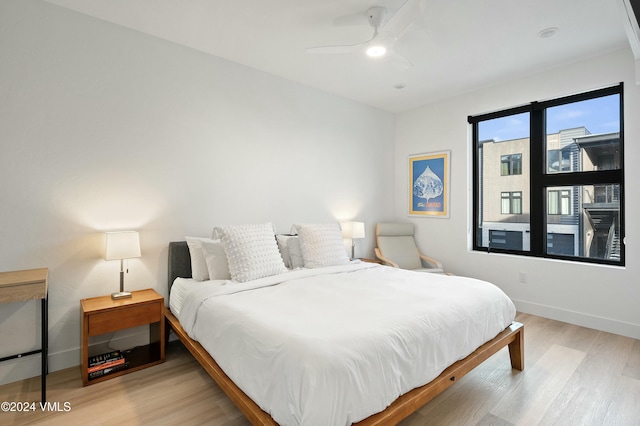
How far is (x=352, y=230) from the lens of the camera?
166 inches

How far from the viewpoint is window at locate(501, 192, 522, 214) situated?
158 inches

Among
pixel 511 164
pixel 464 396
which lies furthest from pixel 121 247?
pixel 511 164

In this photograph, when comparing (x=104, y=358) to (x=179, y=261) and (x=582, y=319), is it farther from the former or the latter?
(x=582, y=319)

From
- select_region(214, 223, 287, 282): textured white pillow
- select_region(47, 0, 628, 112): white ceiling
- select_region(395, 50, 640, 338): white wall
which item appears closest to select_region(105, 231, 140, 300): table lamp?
select_region(214, 223, 287, 282): textured white pillow

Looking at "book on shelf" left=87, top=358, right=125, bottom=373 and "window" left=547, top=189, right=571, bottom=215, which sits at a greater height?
"window" left=547, top=189, right=571, bottom=215

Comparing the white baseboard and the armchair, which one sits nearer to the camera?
the white baseboard

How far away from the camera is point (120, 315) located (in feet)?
7.86

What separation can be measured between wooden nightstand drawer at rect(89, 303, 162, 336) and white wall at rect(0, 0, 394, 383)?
42 cm

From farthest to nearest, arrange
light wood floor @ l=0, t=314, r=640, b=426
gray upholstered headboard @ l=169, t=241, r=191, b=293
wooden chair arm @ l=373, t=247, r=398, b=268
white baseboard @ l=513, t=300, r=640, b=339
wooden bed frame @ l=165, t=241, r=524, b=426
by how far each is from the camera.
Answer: wooden chair arm @ l=373, t=247, r=398, b=268 < white baseboard @ l=513, t=300, r=640, b=339 < gray upholstered headboard @ l=169, t=241, r=191, b=293 < light wood floor @ l=0, t=314, r=640, b=426 < wooden bed frame @ l=165, t=241, r=524, b=426

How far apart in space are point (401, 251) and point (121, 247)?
3492 mm

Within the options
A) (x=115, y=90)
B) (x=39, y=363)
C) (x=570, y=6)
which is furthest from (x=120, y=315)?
(x=570, y=6)

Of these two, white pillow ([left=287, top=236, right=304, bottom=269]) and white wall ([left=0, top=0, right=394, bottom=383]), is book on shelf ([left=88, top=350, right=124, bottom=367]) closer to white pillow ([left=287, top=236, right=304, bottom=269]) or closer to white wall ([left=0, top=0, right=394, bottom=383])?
white wall ([left=0, top=0, right=394, bottom=383])

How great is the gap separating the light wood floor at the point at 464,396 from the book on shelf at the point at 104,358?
0.47 feet

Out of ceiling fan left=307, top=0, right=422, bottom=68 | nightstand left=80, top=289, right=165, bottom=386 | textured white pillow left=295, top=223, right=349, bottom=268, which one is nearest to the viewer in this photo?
ceiling fan left=307, top=0, right=422, bottom=68
